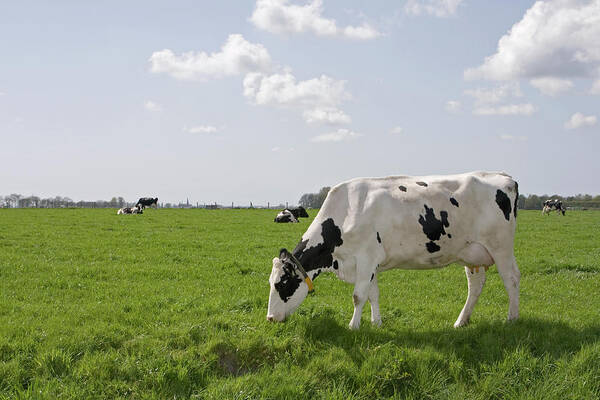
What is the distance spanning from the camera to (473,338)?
6.80 meters

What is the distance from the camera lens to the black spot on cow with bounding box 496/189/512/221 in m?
7.55

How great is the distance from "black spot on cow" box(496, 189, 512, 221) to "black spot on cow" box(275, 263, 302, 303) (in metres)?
3.60

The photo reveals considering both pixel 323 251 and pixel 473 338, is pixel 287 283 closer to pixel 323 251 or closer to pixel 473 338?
pixel 323 251

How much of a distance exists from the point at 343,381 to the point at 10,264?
1112 centimetres

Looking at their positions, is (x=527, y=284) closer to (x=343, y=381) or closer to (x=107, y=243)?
(x=343, y=381)

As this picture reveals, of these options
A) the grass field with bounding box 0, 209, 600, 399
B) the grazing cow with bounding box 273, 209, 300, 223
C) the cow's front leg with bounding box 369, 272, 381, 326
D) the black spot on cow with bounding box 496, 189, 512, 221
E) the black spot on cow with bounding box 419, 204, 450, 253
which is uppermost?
the black spot on cow with bounding box 496, 189, 512, 221

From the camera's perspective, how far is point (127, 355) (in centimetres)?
605

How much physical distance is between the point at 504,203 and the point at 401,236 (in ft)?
6.21

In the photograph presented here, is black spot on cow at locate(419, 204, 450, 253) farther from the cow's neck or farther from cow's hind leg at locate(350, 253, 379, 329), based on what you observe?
the cow's neck

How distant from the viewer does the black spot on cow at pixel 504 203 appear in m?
7.55

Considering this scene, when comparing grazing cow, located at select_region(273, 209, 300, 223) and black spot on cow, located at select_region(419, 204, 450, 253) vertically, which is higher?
black spot on cow, located at select_region(419, 204, 450, 253)

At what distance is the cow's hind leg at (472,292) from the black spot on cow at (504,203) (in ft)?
3.80

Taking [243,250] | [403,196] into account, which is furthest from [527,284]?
[243,250]

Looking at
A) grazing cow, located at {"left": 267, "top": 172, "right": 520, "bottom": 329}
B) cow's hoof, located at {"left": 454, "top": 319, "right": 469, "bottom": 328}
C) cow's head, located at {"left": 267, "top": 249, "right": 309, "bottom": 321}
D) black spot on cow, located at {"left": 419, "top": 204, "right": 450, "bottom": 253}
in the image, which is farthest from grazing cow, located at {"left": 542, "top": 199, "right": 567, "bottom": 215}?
cow's head, located at {"left": 267, "top": 249, "right": 309, "bottom": 321}
